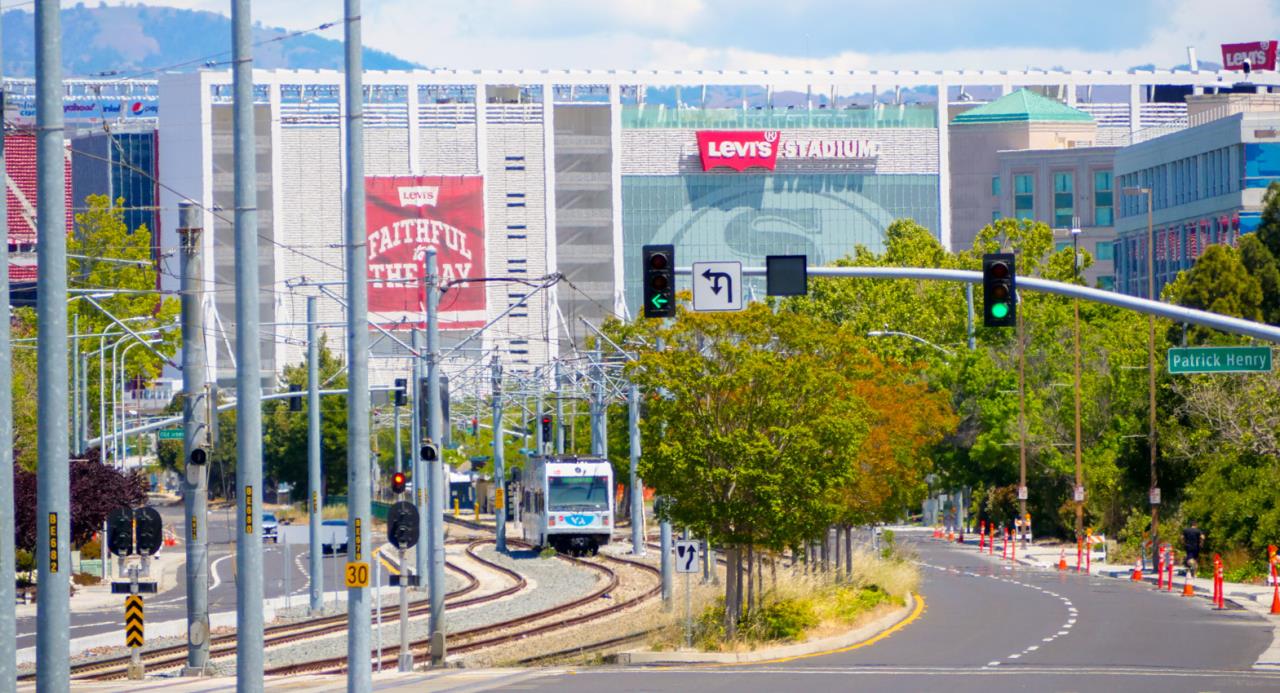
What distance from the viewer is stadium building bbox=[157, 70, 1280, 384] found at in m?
157

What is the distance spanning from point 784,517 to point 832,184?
136 m

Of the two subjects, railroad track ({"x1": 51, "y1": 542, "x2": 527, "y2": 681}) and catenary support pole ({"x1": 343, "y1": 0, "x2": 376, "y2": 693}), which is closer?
catenary support pole ({"x1": 343, "y1": 0, "x2": 376, "y2": 693})

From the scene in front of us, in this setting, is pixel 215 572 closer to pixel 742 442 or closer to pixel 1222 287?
pixel 1222 287

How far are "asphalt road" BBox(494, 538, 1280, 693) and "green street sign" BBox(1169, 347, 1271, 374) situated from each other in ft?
14.7

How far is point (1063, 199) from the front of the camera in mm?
166125

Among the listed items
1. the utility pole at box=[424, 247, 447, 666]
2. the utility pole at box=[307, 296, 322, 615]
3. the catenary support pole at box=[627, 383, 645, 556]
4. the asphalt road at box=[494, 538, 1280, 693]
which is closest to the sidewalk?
the asphalt road at box=[494, 538, 1280, 693]

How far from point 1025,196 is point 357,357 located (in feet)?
499

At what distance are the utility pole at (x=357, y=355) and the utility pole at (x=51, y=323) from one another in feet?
19.0

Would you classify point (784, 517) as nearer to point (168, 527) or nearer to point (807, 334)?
point (807, 334)

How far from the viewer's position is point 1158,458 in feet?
194

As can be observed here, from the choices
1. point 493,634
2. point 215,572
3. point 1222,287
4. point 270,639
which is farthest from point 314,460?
point 1222,287

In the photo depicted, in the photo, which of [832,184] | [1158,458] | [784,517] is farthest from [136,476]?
[832,184]

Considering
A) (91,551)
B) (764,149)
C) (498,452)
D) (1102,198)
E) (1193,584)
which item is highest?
(764,149)

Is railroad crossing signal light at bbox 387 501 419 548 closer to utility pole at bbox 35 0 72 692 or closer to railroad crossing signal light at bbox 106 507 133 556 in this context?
railroad crossing signal light at bbox 106 507 133 556
